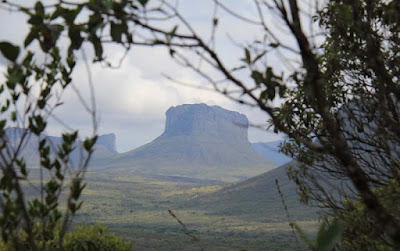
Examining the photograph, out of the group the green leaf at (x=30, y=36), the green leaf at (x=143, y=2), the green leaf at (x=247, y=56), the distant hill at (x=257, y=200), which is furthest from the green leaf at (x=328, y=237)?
the distant hill at (x=257, y=200)

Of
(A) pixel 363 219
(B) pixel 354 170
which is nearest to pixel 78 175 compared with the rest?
(B) pixel 354 170

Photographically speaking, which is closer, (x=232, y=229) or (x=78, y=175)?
(x=78, y=175)

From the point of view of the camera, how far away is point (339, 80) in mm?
8266

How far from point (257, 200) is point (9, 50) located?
134m

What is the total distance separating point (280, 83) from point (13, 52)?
4.44 feet

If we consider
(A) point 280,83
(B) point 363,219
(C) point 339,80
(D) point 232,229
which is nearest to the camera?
(A) point 280,83

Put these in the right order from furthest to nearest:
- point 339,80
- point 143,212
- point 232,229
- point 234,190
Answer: point 234,190
point 143,212
point 232,229
point 339,80

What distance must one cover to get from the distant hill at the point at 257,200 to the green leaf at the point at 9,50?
100m

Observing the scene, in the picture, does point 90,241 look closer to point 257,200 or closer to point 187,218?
point 187,218

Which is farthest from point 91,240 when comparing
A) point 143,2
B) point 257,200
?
point 257,200

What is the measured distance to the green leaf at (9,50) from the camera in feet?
6.75

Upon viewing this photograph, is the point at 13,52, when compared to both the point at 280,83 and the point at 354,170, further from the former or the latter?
the point at 354,170

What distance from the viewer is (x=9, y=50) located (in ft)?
6.83

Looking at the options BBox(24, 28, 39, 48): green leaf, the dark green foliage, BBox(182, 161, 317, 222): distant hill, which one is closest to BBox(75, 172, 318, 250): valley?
BBox(182, 161, 317, 222): distant hill
